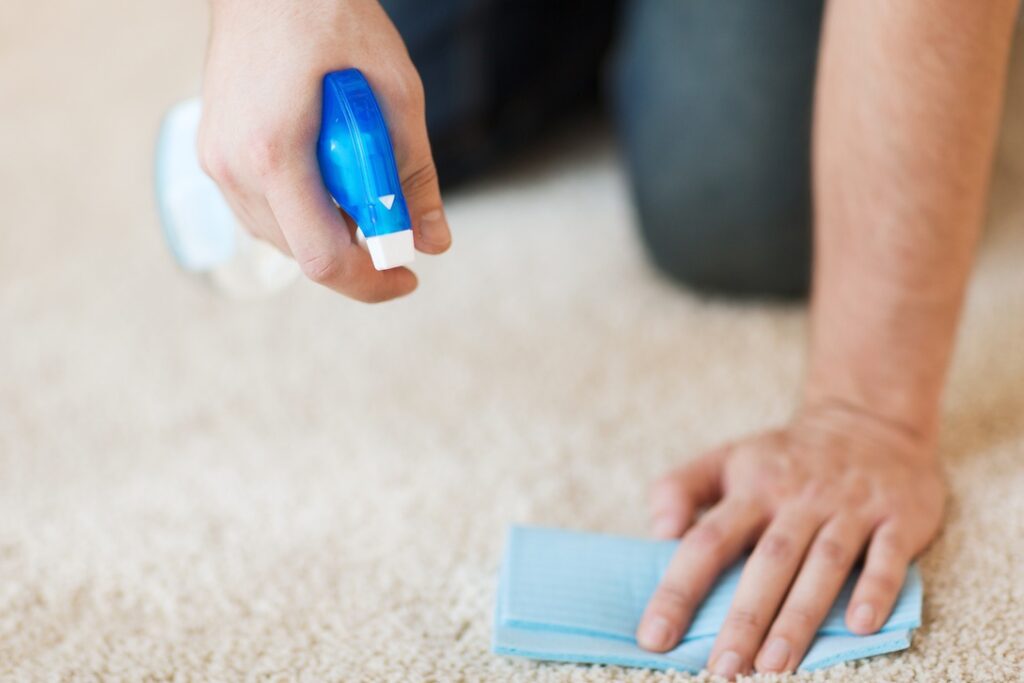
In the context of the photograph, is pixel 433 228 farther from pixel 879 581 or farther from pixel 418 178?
pixel 879 581

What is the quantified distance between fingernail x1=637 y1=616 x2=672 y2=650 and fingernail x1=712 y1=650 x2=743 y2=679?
3 centimetres

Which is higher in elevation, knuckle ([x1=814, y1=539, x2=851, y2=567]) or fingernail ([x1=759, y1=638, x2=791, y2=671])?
knuckle ([x1=814, y1=539, x2=851, y2=567])

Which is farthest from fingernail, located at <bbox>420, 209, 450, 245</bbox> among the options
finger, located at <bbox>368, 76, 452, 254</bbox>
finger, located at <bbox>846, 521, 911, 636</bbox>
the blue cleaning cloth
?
finger, located at <bbox>846, 521, 911, 636</bbox>

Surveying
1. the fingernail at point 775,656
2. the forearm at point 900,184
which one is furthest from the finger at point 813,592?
the forearm at point 900,184

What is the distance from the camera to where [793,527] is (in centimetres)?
65

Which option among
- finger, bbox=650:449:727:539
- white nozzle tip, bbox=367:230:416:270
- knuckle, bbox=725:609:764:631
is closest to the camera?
white nozzle tip, bbox=367:230:416:270

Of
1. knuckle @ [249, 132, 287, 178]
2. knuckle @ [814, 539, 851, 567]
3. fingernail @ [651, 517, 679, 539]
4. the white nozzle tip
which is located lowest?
fingernail @ [651, 517, 679, 539]

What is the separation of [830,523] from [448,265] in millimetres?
562

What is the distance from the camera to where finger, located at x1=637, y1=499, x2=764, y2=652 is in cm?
60

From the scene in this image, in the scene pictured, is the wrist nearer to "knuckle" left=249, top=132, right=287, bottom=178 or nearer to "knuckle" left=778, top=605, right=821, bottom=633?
"knuckle" left=778, top=605, right=821, bottom=633

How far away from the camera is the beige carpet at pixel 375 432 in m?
0.63

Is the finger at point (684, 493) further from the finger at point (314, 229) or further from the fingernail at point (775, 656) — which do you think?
the finger at point (314, 229)

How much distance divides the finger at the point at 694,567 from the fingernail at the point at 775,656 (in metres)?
0.05

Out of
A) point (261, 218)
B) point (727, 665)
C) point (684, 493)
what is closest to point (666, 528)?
point (684, 493)
